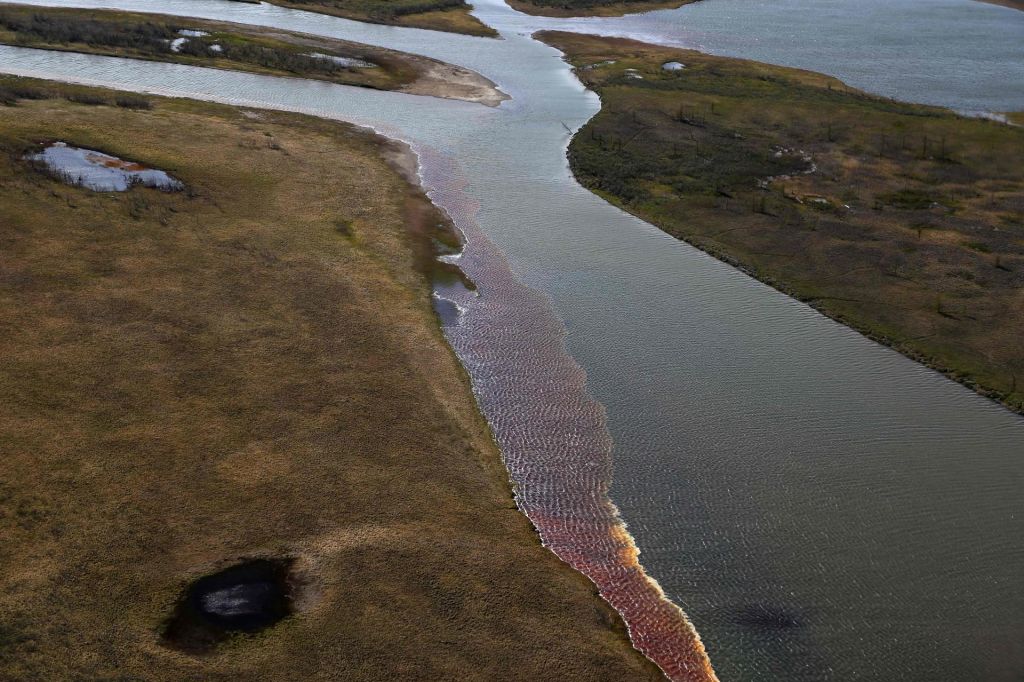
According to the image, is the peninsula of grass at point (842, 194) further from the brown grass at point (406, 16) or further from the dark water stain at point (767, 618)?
the brown grass at point (406, 16)

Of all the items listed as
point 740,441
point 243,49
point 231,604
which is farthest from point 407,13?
point 231,604

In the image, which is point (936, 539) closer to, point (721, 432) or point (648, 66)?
point (721, 432)

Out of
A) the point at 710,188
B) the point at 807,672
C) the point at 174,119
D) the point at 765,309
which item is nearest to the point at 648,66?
the point at 710,188

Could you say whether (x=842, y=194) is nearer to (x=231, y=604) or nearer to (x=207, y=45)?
(x=231, y=604)

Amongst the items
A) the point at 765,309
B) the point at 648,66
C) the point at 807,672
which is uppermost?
the point at 648,66

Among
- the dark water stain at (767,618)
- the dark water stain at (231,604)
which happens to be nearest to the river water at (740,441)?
the dark water stain at (767,618)

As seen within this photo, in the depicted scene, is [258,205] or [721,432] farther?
[258,205]

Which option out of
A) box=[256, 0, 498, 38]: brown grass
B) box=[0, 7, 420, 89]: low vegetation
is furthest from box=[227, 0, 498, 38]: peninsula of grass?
box=[0, 7, 420, 89]: low vegetation
